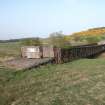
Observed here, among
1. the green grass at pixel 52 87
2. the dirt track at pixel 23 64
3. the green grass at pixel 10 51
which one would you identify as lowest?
the green grass at pixel 10 51

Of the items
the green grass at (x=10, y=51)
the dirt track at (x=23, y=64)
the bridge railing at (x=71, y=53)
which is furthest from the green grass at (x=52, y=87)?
the green grass at (x=10, y=51)

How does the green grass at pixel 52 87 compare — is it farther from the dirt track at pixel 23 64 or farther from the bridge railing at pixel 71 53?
the bridge railing at pixel 71 53

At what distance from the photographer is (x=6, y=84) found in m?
14.3

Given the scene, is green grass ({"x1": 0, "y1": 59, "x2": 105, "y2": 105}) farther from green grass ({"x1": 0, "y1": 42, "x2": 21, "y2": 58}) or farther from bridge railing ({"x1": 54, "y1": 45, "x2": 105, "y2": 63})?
green grass ({"x1": 0, "y1": 42, "x2": 21, "y2": 58})

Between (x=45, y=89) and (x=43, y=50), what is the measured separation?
527 inches

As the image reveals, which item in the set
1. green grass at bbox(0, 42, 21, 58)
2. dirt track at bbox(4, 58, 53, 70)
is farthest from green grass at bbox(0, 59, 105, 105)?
green grass at bbox(0, 42, 21, 58)

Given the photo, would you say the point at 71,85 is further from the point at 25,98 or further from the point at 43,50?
the point at 43,50

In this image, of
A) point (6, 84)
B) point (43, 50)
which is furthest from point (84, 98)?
point (43, 50)

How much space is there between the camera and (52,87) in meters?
12.8

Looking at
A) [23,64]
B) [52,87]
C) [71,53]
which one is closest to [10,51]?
[71,53]

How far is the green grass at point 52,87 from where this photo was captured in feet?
34.2

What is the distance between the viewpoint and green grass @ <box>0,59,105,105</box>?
34.2ft

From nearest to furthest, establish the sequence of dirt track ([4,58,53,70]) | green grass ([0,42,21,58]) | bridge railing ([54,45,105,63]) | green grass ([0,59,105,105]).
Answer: green grass ([0,59,105,105])
dirt track ([4,58,53,70])
bridge railing ([54,45,105,63])
green grass ([0,42,21,58])

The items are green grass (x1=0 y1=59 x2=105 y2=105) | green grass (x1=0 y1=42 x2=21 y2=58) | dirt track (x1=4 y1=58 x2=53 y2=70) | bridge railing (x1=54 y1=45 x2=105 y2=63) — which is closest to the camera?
green grass (x1=0 y1=59 x2=105 y2=105)
